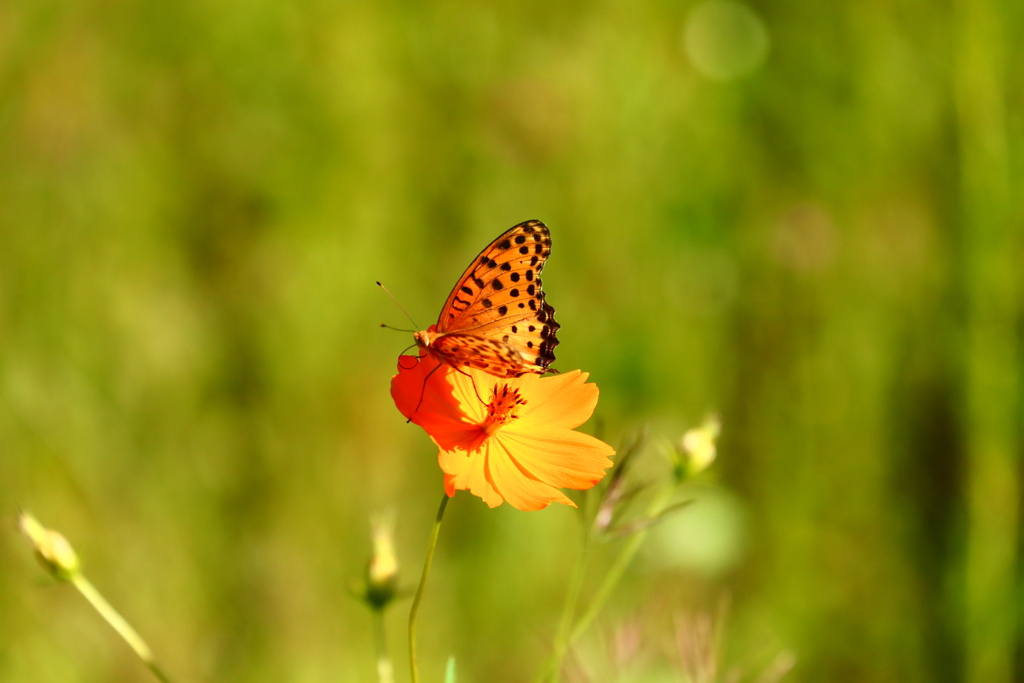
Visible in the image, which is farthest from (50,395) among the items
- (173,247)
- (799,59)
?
(799,59)

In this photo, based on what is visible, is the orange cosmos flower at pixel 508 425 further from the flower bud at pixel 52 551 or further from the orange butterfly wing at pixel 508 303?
the flower bud at pixel 52 551

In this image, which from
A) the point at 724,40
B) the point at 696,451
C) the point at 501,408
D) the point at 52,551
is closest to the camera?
the point at 52,551

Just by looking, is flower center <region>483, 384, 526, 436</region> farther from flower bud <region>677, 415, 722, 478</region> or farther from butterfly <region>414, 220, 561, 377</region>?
flower bud <region>677, 415, 722, 478</region>

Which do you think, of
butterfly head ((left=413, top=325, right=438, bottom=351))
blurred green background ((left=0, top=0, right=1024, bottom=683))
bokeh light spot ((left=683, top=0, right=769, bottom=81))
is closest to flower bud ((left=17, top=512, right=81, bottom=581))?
butterfly head ((left=413, top=325, right=438, bottom=351))

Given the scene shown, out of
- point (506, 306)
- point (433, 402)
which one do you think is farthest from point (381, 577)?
point (506, 306)

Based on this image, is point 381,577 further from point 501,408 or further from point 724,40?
point 724,40

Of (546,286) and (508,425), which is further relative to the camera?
(546,286)

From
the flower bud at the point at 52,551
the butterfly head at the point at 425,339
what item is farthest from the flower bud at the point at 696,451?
the flower bud at the point at 52,551
